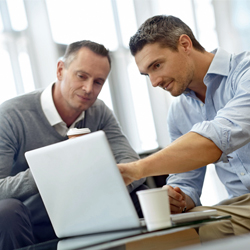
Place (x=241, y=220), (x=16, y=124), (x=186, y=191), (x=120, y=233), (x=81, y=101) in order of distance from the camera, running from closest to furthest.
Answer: (x=120, y=233) < (x=241, y=220) < (x=186, y=191) < (x=16, y=124) < (x=81, y=101)

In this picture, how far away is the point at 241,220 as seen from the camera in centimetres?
132

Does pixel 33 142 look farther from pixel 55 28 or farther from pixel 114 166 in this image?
pixel 55 28

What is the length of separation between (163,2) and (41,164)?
4.28 metres

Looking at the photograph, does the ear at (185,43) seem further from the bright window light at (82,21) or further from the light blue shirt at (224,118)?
the bright window light at (82,21)

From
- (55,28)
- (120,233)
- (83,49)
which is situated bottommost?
(120,233)

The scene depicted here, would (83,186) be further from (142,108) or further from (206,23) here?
(206,23)

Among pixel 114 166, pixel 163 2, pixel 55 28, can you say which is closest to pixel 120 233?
pixel 114 166

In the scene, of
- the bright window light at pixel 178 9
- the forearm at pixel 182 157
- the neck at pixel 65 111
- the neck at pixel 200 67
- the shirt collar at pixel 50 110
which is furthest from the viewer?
the bright window light at pixel 178 9

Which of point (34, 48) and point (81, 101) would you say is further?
point (34, 48)

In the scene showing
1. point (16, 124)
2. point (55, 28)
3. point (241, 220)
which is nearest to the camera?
point (241, 220)

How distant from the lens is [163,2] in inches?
190

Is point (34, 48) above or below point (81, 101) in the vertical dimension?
above

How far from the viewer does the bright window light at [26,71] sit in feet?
11.4

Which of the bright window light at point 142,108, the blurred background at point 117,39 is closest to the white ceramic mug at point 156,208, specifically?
the blurred background at point 117,39
